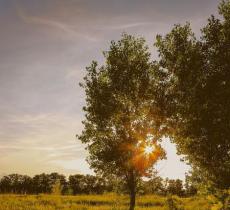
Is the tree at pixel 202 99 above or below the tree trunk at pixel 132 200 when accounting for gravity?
above

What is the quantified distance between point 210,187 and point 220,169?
61.4ft

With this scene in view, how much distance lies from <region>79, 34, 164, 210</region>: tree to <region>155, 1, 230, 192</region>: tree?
5.67 ft

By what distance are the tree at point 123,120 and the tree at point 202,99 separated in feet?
5.67

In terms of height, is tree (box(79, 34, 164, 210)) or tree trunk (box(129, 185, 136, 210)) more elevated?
tree (box(79, 34, 164, 210))

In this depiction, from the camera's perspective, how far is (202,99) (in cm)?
2825

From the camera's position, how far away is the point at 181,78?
2942cm

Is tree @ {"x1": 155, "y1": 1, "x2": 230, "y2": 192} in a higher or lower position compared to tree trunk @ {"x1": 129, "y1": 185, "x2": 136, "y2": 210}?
higher

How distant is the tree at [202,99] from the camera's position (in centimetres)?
2780

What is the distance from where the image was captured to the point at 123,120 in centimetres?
2981

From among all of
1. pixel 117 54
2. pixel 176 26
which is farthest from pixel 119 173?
pixel 176 26

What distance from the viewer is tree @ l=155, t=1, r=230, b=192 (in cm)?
2780

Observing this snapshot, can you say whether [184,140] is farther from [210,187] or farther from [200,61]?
[210,187]

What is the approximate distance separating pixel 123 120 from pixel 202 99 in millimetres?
7087

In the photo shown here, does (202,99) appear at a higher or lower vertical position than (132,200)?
A: higher
